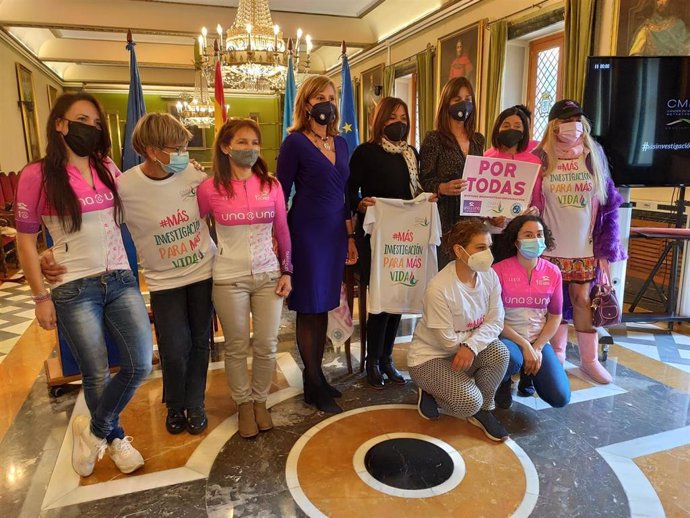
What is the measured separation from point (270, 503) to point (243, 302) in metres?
0.81

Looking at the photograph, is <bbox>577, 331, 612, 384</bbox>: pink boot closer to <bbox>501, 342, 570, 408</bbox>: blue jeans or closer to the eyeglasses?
<bbox>501, 342, 570, 408</bbox>: blue jeans

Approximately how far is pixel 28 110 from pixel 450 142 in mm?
8277

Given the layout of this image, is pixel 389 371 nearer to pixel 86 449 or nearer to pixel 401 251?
pixel 401 251

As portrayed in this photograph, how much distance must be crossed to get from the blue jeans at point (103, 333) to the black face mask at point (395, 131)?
4.55ft

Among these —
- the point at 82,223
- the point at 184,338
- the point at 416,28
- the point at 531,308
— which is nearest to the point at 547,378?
the point at 531,308

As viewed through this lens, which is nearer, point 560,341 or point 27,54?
point 560,341

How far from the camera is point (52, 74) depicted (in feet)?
33.8

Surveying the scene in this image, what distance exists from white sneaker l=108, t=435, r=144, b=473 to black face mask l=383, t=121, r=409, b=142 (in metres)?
1.86

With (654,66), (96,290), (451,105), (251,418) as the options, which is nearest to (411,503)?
(251,418)

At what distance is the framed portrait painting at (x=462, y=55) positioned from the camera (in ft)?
18.2

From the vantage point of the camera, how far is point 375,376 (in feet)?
9.22

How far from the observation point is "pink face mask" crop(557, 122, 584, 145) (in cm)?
265

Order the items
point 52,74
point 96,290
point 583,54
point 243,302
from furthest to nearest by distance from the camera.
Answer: point 52,74
point 583,54
point 243,302
point 96,290

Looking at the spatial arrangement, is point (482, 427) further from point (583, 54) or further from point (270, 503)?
point (583, 54)
